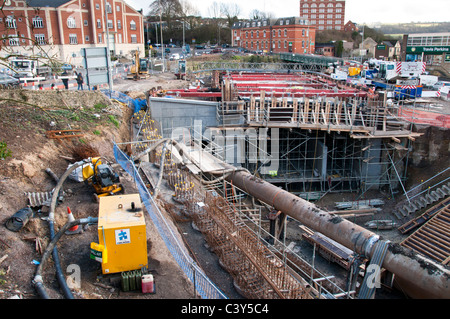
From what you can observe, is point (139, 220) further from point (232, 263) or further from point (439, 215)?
point (439, 215)

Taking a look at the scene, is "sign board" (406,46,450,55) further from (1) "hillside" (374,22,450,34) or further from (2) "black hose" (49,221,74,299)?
(2) "black hose" (49,221,74,299)

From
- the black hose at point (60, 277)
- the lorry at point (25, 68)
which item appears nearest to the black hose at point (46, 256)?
the black hose at point (60, 277)

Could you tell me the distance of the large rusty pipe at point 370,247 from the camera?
848 cm

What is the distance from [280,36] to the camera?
65.9 meters

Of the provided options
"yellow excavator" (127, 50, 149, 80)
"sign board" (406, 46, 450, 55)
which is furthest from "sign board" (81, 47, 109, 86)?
"sign board" (406, 46, 450, 55)

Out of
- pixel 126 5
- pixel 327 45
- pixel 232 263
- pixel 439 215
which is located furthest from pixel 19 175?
pixel 327 45

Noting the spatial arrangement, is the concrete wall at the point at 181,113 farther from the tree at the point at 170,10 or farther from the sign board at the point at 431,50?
the tree at the point at 170,10

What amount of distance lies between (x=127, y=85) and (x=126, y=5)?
29210 millimetres

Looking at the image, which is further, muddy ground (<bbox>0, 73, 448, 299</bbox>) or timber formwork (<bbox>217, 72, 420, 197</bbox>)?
timber formwork (<bbox>217, 72, 420, 197</bbox>)

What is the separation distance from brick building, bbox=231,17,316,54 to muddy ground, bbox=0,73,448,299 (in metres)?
48.5

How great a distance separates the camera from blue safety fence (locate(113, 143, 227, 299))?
7.91 m

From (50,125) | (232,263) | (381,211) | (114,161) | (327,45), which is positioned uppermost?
(327,45)

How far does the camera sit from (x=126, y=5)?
55344 millimetres

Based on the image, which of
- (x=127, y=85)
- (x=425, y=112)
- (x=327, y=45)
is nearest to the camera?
(x=425, y=112)
